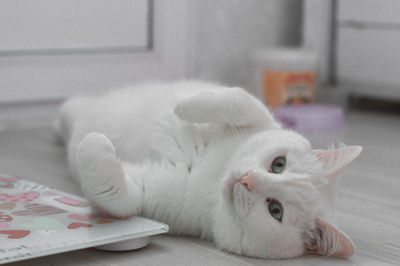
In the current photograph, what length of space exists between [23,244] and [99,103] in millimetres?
655

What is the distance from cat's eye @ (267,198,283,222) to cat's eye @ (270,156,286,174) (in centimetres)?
6

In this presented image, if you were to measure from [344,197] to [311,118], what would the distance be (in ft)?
2.85

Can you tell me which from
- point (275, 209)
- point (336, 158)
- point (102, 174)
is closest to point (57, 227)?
point (102, 174)

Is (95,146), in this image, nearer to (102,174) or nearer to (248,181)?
(102,174)

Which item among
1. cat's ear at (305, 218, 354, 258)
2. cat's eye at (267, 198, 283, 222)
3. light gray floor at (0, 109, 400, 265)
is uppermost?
cat's eye at (267, 198, 283, 222)

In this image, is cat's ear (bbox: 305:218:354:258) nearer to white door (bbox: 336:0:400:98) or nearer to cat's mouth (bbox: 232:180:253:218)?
cat's mouth (bbox: 232:180:253:218)

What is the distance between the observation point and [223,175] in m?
1.12

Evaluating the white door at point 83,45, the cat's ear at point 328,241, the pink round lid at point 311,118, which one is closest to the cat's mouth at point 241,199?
the cat's ear at point 328,241

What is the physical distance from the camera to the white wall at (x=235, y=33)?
2.66 metres

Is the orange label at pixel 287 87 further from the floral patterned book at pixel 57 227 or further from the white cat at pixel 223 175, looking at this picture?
the floral patterned book at pixel 57 227

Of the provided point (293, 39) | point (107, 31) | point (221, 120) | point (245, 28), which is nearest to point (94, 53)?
point (107, 31)

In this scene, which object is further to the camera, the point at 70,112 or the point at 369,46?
the point at 369,46

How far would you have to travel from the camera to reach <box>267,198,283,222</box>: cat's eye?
→ 1.00 metres

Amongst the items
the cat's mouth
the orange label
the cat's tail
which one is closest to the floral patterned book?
the cat's mouth
